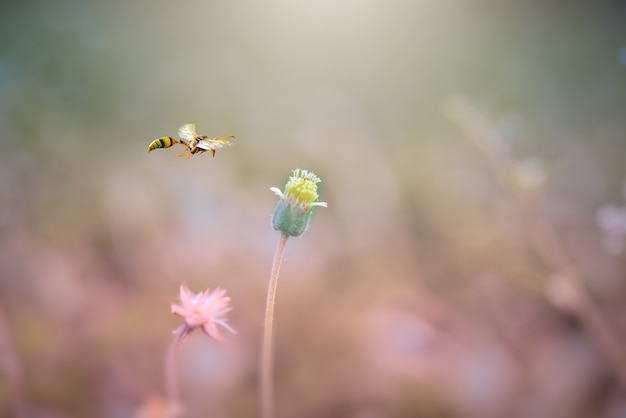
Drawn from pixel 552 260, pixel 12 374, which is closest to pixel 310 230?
pixel 552 260

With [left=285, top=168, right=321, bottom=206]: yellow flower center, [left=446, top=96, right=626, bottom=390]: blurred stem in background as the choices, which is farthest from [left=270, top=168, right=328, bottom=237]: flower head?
[left=446, top=96, right=626, bottom=390]: blurred stem in background

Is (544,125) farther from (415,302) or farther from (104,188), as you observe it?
(104,188)

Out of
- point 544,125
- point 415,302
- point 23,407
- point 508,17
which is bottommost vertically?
point 23,407

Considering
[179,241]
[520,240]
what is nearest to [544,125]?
[520,240]

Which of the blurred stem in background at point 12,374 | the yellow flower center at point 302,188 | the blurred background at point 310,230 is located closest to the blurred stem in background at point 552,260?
the blurred background at point 310,230

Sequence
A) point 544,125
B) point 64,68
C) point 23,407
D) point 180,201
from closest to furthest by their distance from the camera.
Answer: point 23,407 → point 180,201 → point 64,68 → point 544,125

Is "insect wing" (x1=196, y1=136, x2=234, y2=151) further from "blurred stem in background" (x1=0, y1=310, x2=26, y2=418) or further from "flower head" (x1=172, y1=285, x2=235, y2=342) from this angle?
"blurred stem in background" (x1=0, y1=310, x2=26, y2=418)
